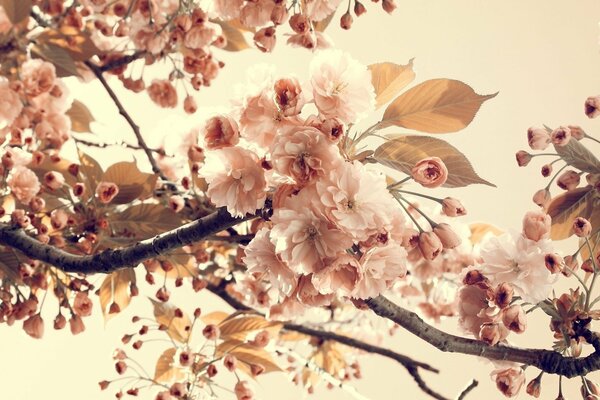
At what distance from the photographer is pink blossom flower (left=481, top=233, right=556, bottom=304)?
81cm

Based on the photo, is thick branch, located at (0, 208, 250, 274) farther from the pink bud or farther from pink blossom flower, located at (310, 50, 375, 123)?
the pink bud

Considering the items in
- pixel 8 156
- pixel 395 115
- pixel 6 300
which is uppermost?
pixel 395 115

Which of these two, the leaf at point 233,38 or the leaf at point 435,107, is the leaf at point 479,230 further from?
the leaf at point 435,107

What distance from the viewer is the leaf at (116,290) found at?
1274 mm

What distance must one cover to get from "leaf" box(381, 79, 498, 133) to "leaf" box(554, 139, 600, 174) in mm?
227

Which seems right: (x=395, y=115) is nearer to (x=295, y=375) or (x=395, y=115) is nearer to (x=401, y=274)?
(x=401, y=274)

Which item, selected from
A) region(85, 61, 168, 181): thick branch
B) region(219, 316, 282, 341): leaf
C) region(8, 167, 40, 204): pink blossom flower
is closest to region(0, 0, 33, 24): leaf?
region(85, 61, 168, 181): thick branch

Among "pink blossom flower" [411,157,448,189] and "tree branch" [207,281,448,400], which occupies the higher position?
"pink blossom flower" [411,157,448,189]

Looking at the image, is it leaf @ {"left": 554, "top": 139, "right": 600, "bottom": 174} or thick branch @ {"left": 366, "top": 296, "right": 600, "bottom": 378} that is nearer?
thick branch @ {"left": 366, "top": 296, "right": 600, "bottom": 378}

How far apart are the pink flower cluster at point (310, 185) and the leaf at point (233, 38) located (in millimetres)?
817

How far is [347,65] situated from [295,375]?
61.5 inches

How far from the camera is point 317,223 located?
0.69 meters

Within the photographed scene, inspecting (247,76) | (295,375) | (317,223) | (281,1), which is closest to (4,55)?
(281,1)

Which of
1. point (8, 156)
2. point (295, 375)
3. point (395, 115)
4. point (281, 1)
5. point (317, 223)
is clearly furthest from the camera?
point (295, 375)
